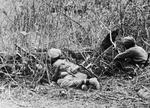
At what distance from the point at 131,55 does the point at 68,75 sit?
580mm

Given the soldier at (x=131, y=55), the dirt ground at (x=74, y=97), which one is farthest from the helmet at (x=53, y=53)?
the soldier at (x=131, y=55)

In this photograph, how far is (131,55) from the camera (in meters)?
2.52

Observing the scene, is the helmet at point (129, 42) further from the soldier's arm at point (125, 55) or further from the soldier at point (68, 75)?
the soldier at point (68, 75)

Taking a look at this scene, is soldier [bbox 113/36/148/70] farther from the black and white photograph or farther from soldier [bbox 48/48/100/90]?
soldier [bbox 48/48/100/90]

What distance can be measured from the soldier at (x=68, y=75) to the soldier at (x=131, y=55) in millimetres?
336

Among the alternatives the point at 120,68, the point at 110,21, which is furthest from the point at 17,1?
the point at 120,68

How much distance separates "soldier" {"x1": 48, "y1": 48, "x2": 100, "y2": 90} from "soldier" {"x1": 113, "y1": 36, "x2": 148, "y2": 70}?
0.34 m

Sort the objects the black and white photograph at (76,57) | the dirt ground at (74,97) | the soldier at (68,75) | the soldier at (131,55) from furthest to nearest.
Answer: the soldier at (131,55) < the soldier at (68,75) < the black and white photograph at (76,57) < the dirt ground at (74,97)

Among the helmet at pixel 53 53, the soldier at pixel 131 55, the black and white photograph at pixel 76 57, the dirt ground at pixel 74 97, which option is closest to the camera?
the dirt ground at pixel 74 97

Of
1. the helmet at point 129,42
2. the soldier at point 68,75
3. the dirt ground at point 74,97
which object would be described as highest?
the helmet at point 129,42

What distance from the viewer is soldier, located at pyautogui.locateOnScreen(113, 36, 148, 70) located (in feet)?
8.20

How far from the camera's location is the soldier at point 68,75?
2.34 meters

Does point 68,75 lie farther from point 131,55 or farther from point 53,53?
point 131,55

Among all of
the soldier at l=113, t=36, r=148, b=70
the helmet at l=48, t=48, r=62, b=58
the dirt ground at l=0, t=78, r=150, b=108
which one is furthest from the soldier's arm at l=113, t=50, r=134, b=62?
the helmet at l=48, t=48, r=62, b=58
